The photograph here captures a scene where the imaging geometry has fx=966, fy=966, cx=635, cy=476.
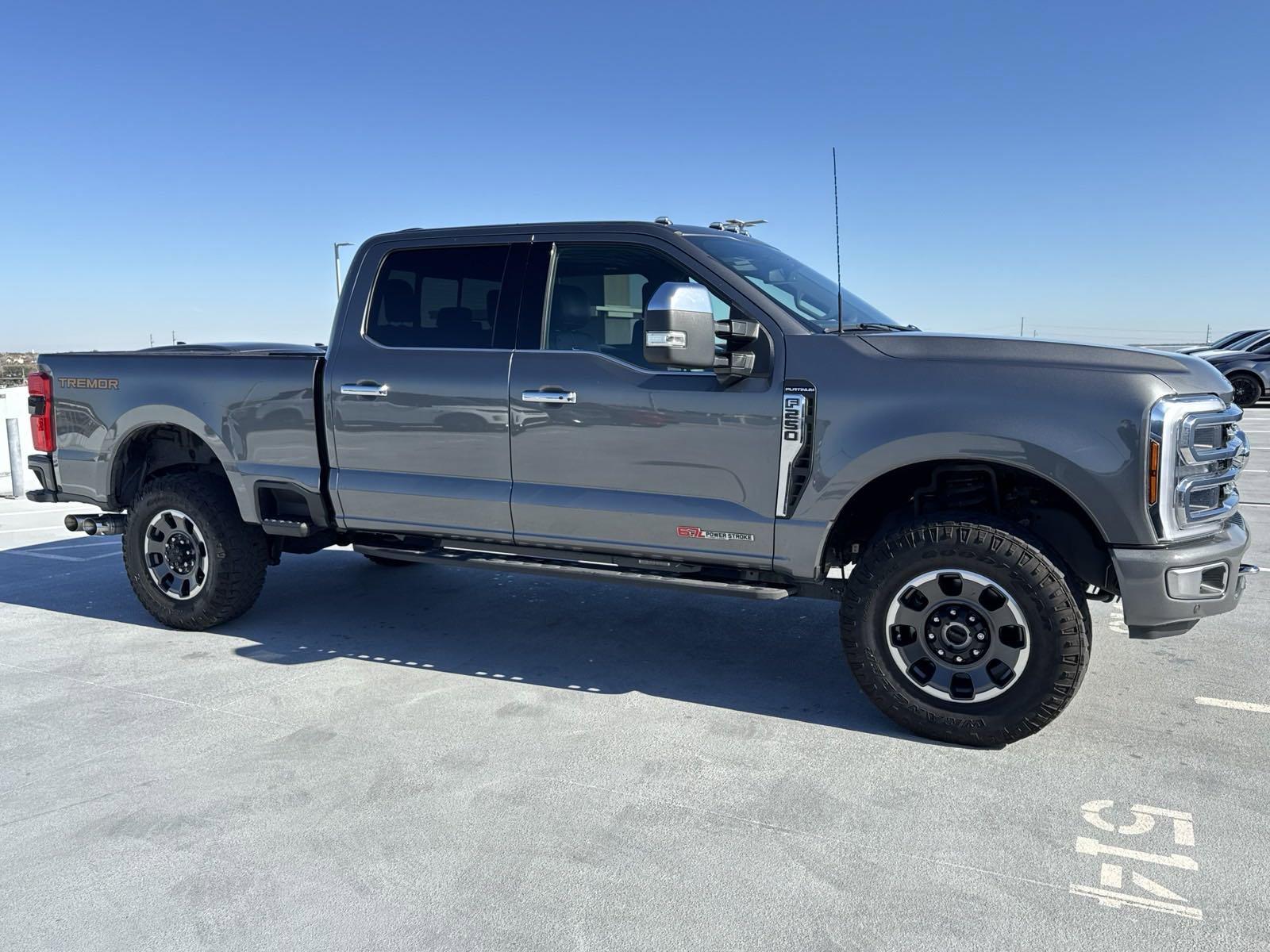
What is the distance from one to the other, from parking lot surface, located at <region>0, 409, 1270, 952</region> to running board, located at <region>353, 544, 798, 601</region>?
0.51 metres

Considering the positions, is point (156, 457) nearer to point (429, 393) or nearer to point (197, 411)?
point (197, 411)

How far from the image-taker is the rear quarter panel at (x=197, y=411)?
509cm

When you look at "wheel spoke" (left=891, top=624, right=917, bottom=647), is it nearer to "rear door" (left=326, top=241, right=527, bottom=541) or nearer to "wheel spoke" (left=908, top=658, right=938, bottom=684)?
"wheel spoke" (left=908, top=658, right=938, bottom=684)

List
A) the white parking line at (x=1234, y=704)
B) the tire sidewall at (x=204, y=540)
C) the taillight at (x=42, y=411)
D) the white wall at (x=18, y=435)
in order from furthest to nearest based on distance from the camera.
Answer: the white wall at (x=18, y=435) < the taillight at (x=42, y=411) < the tire sidewall at (x=204, y=540) < the white parking line at (x=1234, y=704)

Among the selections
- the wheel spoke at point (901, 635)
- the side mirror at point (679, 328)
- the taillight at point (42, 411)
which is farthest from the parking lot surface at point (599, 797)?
the side mirror at point (679, 328)

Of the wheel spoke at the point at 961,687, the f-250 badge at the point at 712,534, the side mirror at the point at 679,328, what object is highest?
the side mirror at the point at 679,328

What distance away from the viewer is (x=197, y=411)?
5.31m

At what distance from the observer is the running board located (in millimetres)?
4102

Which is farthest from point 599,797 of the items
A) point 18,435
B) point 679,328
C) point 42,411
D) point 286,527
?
point 18,435

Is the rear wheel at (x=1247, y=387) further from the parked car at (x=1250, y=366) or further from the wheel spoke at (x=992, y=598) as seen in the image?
the wheel spoke at (x=992, y=598)

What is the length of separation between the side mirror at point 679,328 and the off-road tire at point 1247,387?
63.8 ft

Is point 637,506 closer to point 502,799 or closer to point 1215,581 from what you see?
point 502,799

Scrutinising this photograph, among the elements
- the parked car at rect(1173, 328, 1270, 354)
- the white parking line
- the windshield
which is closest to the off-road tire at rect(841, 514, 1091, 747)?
the white parking line

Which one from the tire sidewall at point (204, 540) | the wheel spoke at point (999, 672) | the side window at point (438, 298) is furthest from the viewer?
the tire sidewall at point (204, 540)
